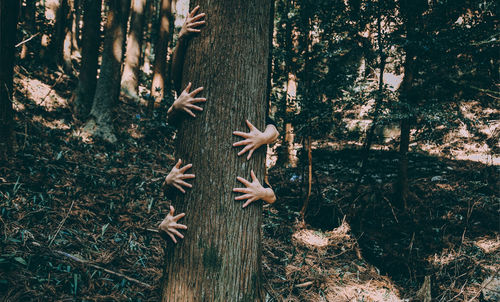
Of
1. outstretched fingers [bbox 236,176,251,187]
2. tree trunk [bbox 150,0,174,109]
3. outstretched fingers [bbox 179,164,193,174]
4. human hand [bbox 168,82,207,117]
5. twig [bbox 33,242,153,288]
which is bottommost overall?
twig [bbox 33,242,153,288]

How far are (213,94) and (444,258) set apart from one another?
484 centimetres

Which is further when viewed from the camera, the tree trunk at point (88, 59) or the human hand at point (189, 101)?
the tree trunk at point (88, 59)

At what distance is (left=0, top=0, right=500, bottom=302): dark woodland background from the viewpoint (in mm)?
3588

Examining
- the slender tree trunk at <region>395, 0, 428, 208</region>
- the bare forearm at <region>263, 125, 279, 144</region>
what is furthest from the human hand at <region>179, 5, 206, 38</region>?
the slender tree trunk at <region>395, 0, 428, 208</region>

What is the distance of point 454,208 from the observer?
20.7ft

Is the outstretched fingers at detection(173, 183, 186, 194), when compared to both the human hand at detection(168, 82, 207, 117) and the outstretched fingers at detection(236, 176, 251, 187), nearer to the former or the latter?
the outstretched fingers at detection(236, 176, 251, 187)

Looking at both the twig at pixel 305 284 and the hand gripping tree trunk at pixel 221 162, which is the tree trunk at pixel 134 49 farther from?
the twig at pixel 305 284

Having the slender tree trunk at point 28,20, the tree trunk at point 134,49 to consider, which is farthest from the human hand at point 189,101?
the slender tree trunk at point 28,20

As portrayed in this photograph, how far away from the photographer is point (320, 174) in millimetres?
8750

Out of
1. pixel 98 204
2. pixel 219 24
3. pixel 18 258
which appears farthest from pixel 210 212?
pixel 98 204

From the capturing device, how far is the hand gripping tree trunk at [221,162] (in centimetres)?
194

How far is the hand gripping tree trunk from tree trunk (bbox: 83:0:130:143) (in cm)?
630

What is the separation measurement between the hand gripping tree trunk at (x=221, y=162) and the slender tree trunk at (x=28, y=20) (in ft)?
35.1

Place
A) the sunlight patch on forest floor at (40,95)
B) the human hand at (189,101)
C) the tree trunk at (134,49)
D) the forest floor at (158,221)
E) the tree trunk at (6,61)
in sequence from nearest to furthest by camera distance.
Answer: the human hand at (189,101) → the forest floor at (158,221) → the tree trunk at (6,61) → the sunlight patch on forest floor at (40,95) → the tree trunk at (134,49)
